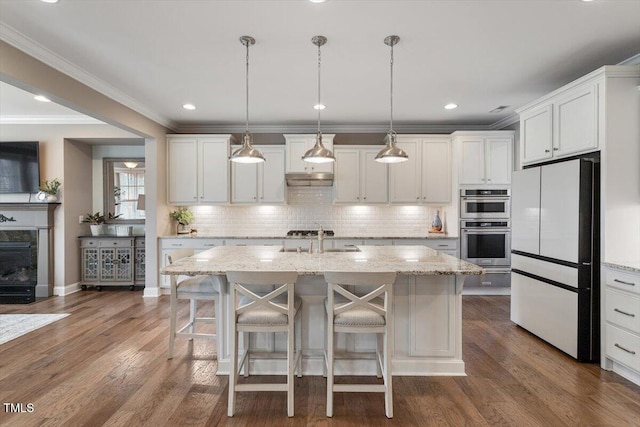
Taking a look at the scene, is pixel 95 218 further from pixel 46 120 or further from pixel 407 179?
pixel 407 179

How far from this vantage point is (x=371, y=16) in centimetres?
247

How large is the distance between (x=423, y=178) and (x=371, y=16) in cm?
336

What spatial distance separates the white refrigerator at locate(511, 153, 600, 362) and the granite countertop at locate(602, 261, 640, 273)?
13 centimetres

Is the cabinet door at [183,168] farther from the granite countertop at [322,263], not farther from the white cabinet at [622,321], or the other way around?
the white cabinet at [622,321]

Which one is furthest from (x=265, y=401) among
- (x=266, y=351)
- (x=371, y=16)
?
(x=371, y=16)

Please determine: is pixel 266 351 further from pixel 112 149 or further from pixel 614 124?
pixel 112 149

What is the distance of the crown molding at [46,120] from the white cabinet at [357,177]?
3951 mm

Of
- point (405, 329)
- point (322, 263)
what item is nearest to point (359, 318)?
point (322, 263)

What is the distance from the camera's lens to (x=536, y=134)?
3545mm

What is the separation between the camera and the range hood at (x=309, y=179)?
213 inches

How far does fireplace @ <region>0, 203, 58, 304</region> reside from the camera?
16.5ft

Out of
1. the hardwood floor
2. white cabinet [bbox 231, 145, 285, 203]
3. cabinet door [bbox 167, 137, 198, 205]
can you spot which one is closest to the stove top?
white cabinet [bbox 231, 145, 285, 203]

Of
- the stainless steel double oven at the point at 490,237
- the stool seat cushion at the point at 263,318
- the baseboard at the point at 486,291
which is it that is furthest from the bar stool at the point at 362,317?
the baseboard at the point at 486,291

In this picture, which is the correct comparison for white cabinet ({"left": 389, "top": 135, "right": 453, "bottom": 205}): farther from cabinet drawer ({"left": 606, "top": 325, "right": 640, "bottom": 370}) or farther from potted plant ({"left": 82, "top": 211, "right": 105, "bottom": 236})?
potted plant ({"left": 82, "top": 211, "right": 105, "bottom": 236})
